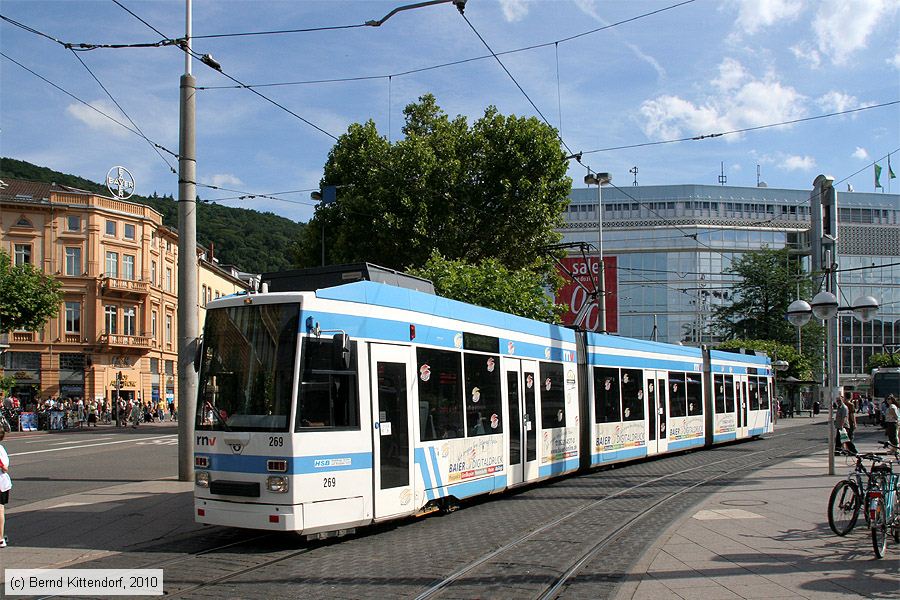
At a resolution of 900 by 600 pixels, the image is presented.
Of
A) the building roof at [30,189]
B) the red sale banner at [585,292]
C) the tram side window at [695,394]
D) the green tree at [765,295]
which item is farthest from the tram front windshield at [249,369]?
the building roof at [30,189]

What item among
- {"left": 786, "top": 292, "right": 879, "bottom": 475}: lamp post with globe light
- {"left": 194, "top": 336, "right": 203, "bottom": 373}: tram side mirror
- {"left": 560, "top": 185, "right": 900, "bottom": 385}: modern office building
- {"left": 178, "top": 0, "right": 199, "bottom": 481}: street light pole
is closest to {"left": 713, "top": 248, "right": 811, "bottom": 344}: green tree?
{"left": 560, "top": 185, "right": 900, "bottom": 385}: modern office building

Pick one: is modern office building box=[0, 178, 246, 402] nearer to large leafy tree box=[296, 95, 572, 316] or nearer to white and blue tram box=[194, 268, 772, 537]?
large leafy tree box=[296, 95, 572, 316]

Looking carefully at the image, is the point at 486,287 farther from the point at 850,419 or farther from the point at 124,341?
the point at 124,341

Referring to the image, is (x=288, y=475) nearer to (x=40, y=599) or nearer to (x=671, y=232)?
(x=40, y=599)

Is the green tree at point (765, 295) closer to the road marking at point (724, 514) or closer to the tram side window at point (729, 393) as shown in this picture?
the tram side window at point (729, 393)

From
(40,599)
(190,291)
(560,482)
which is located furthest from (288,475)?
(560,482)

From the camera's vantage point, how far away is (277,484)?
29.5ft

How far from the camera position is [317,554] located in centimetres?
916

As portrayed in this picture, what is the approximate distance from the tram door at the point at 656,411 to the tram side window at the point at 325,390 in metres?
12.3

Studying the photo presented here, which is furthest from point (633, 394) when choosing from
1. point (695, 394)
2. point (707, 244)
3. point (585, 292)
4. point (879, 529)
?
point (707, 244)

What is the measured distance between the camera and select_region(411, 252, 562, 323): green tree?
2582 cm

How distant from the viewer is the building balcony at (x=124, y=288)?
59.3m

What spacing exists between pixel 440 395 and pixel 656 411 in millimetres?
11042

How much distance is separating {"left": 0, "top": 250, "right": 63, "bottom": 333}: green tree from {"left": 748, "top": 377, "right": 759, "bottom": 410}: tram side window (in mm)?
37153
